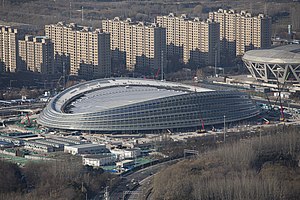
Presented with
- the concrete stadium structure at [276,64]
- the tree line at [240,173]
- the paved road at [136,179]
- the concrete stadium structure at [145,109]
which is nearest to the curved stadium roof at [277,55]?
the concrete stadium structure at [276,64]

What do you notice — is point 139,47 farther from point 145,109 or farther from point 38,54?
point 145,109

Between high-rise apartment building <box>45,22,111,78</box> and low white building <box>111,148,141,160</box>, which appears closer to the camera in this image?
low white building <box>111,148,141,160</box>

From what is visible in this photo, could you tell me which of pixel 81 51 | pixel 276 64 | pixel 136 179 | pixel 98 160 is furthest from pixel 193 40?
pixel 136 179

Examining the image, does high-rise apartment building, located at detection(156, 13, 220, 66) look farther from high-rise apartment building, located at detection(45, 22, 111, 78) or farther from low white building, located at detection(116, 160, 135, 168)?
low white building, located at detection(116, 160, 135, 168)

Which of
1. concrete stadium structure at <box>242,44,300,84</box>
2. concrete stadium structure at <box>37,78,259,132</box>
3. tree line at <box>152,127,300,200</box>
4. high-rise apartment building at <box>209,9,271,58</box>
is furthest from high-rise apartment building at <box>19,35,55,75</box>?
tree line at <box>152,127,300,200</box>

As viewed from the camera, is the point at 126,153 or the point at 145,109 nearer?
the point at 126,153

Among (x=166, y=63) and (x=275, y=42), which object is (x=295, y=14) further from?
(x=166, y=63)

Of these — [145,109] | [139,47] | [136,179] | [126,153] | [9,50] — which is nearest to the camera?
[136,179]
